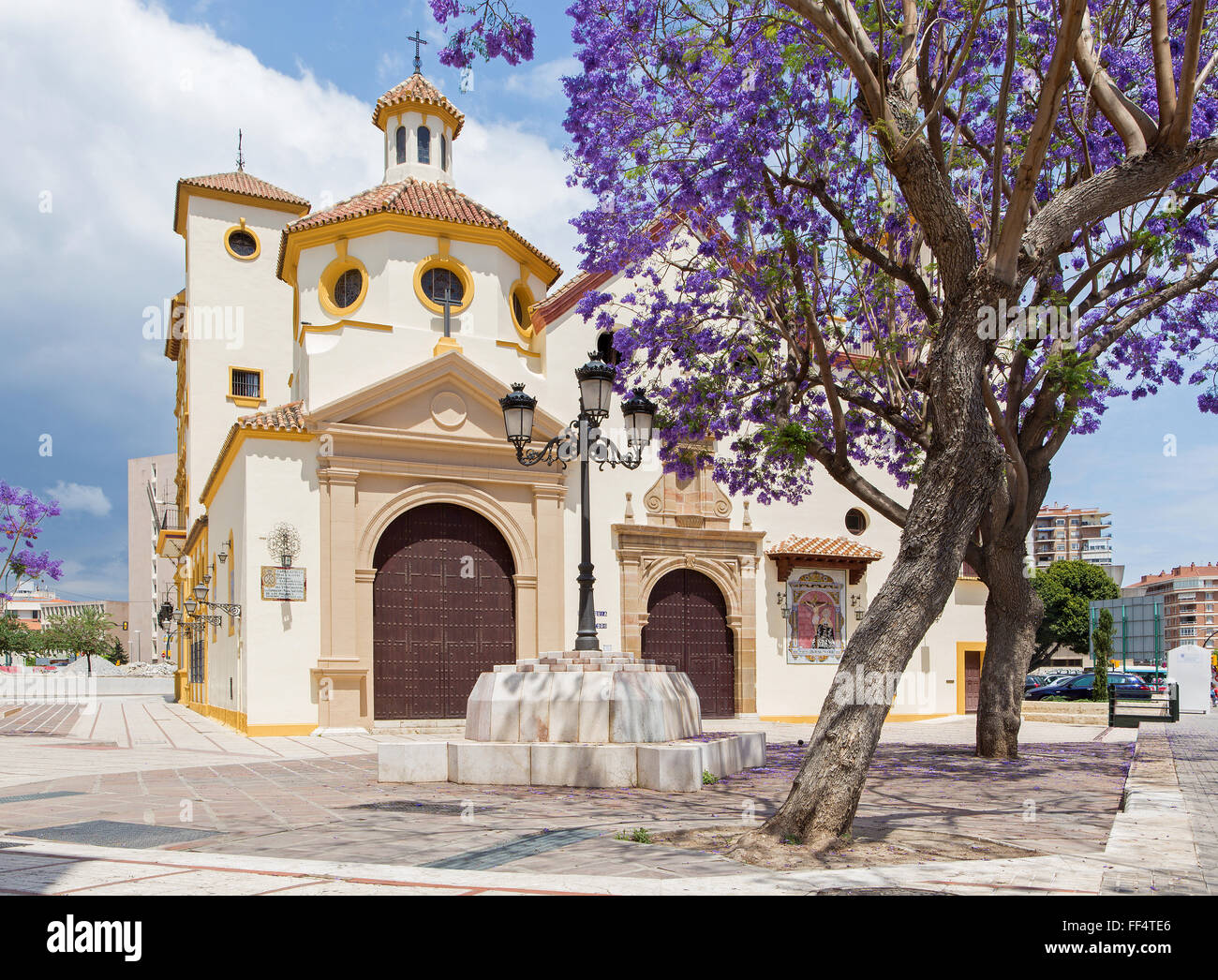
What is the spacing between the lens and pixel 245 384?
31.6m

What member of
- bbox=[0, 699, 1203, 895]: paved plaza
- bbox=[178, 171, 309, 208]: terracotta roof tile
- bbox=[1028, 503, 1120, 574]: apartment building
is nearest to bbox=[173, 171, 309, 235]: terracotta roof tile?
bbox=[178, 171, 309, 208]: terracotta roof tile

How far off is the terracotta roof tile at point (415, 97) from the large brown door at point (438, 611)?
9.16 m

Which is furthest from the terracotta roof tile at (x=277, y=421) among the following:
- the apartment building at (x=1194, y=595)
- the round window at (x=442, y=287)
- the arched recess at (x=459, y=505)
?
the apartment building at (x=1194, y=595)

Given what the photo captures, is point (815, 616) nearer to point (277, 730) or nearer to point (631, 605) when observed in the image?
point (631, 605)

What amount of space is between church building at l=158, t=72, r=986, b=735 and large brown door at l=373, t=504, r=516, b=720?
4cm

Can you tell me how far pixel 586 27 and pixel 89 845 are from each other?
8989 mm

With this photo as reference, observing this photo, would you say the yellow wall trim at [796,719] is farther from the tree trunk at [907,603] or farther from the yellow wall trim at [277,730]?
the tree trunk at [907,603]

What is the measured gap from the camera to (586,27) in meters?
10.8

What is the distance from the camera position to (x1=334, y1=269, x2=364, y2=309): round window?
64.0ft

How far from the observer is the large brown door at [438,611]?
59.3 ft

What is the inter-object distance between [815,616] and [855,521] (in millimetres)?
2455

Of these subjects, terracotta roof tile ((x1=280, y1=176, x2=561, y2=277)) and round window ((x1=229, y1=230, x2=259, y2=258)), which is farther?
round window ((x1=229, y1=230, x2=259, y2=258))

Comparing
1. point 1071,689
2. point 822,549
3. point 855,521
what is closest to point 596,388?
point 822,549

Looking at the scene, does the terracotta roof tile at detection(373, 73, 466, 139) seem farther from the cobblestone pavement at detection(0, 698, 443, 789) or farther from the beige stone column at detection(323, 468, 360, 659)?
the cobblestone pavement at detection(0, 698, 443, 789)
